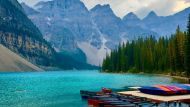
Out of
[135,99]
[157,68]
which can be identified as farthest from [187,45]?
[135,99]

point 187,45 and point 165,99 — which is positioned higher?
point 187,45

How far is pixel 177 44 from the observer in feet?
481

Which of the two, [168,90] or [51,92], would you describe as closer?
[168,90]

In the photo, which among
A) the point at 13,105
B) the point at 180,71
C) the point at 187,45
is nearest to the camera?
the point at 13,105

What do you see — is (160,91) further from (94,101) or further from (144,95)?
(94,101)

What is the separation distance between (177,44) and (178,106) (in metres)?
108

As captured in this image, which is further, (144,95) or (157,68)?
(157,68)

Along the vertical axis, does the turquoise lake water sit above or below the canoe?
below

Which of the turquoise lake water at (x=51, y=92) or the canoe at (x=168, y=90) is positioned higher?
the canoe at (x=168, y=90)

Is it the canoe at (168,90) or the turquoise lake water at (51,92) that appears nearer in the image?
the canoe at (168,90)

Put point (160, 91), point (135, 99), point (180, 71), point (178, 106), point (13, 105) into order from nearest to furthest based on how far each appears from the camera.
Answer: point (178, 106) < point (160, 91) < point (135, 99) < point (13, 105) < point (180, 71)

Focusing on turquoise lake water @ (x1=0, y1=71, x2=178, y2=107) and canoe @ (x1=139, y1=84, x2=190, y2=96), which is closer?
canoe @ (x1=139, y1=84, x2=190, y2=96)

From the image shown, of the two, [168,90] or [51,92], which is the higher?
[168,90]

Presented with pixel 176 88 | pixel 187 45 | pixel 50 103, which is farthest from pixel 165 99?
pixel 187 45
